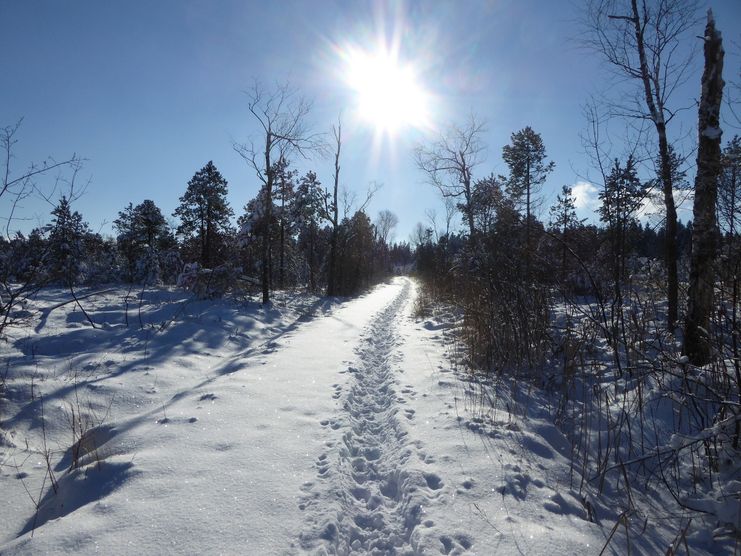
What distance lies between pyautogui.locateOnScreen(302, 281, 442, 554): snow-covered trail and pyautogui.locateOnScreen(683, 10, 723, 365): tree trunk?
378 cm

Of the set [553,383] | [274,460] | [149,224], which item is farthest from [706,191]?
[149,224]

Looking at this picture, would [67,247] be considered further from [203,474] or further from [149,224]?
[203,474]

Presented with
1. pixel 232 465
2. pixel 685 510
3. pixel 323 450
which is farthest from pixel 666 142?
pixel 232 465

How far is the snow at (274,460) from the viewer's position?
87.4 inches

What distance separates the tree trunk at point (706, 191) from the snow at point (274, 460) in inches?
84.7

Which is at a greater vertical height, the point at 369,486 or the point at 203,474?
the point at 203,474

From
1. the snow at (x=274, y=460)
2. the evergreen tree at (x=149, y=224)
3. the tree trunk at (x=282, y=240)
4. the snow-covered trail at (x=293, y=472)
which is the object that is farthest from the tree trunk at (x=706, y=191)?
the evergreen tree at (x=149, y=224)

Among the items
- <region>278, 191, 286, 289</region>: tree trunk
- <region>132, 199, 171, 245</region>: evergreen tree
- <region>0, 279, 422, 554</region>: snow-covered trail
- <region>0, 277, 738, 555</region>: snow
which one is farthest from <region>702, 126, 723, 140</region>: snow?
<region>132, 199, 171, 245</region>: evergreen tree

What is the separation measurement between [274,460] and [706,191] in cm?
618

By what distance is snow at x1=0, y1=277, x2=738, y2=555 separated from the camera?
2219 millimetres

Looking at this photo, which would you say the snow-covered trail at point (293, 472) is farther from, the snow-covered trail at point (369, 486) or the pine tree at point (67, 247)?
the pine tree at point (67, 247)

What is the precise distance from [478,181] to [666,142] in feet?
36.7

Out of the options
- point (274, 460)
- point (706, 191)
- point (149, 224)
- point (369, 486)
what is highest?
point (149, 224)

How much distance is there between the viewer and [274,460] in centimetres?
312
